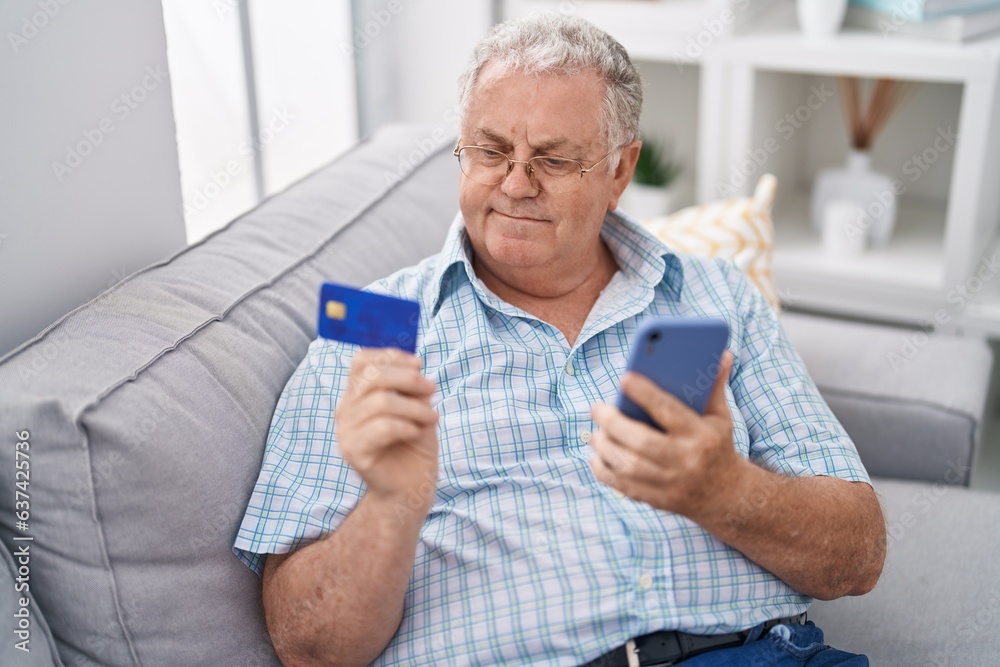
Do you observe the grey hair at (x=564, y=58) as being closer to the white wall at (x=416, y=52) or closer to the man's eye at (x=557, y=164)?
the man's eye at (x=557, y=164)

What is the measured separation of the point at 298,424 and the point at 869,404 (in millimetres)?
1034

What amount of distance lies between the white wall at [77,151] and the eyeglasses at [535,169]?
44cm

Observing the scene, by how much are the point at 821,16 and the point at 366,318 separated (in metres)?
1.66

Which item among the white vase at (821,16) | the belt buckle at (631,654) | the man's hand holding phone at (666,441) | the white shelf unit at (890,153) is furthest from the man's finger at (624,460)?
the white vase at (821,16)

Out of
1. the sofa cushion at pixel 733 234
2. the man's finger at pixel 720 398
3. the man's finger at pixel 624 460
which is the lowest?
the sofa cushion at pixel 733 234

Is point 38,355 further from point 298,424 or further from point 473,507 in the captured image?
point 473,507

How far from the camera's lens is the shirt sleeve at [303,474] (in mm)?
1174

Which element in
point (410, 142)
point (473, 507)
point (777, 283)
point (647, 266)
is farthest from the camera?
point (777, 283)

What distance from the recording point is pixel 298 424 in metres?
1.25

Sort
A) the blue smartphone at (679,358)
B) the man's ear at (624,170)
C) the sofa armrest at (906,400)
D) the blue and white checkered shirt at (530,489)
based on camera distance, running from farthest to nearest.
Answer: the sofa armrest at (906,400)
the man's ear at (624,170)
the blue and white checkered shirt at (530,489)
the blue smartphone at (679,358)

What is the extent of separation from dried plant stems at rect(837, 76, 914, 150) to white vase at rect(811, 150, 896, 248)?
0.13ft

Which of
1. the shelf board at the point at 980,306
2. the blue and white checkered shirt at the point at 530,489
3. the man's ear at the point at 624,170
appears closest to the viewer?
the blue and white checkered shirt at the point at 530,489

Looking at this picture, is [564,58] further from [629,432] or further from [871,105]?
[871,105]

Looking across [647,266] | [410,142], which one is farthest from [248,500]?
[410,142]
